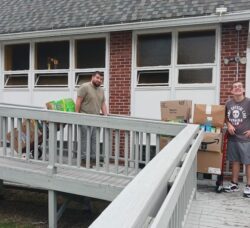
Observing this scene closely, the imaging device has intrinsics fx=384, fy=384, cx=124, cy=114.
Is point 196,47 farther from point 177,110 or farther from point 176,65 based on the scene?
point 177,110

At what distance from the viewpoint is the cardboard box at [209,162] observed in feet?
16.6

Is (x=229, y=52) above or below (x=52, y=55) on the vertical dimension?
below

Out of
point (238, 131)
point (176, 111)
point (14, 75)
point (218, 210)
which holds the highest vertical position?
point (14, 75)

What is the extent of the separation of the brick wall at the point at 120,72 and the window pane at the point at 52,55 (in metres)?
1.24

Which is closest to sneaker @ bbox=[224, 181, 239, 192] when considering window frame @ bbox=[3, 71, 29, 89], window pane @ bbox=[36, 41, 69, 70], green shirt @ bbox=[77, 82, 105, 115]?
green shirt @ bbox=[77, 82, 105, 115]

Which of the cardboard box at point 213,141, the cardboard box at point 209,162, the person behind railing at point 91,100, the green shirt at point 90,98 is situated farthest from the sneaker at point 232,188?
the green shirt at point 90,98

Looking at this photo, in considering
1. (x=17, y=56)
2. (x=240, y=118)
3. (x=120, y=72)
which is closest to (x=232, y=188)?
(x=240, y=118)

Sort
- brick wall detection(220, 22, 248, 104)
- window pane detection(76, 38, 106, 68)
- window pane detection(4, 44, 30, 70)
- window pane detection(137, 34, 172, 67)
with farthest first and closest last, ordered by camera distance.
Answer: window pane detection(4, 44, 30, 70) < window pane detection(76, 38, 106, 68) < window pane detection(137, 34, 172, 67) < brick wall detection(220, 22, 248, 104)

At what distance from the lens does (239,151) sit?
5.05 meters

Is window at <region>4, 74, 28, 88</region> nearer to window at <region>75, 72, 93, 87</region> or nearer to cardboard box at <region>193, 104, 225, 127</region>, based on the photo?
window at <region>75, 72, 93, 87</region>

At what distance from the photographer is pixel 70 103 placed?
6480 mm

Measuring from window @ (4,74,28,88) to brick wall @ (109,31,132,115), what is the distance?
2.33 m

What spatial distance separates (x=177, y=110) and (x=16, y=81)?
4933 millimetres

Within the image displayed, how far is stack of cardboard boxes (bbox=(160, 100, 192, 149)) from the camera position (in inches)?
215
